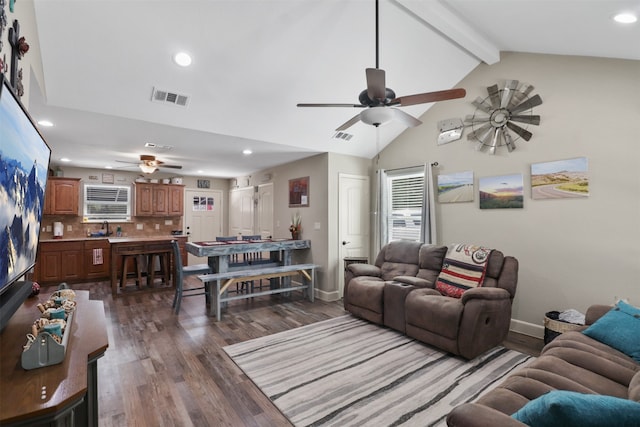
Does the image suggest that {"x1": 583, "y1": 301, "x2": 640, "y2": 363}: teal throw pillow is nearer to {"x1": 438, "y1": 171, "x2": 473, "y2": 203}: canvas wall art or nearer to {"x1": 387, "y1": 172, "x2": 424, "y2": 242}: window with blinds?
{"x1": 438, "y1": 171, "x2": 473, "y2": 203}: canvas wall art

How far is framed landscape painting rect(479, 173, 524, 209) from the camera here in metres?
3.67

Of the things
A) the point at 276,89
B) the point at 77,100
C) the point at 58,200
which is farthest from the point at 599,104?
the point at 58,200

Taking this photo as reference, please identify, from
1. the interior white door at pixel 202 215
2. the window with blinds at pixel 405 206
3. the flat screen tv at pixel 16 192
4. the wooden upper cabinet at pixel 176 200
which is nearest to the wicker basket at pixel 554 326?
the window with blinds at pixel 405 206

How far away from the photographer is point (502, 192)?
3.81 m

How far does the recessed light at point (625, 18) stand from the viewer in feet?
7.25

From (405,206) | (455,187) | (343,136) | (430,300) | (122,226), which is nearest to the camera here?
(430,300)

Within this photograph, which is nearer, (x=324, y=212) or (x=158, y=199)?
(x=324, y=212)

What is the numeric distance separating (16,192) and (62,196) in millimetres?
6474

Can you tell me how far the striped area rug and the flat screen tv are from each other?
5.97 feet

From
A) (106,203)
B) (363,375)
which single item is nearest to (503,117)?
(363,375)

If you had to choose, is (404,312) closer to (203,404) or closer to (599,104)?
(203,404)

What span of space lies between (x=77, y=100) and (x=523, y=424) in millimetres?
4167

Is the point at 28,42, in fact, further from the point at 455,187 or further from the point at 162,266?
the point at 162,266

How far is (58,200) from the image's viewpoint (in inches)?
239
